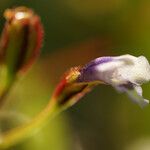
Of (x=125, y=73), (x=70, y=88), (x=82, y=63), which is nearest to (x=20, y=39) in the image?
(x=70, y=88)

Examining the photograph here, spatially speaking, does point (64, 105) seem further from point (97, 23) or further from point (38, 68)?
point (97, 23)

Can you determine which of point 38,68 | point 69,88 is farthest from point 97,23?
point 69,88

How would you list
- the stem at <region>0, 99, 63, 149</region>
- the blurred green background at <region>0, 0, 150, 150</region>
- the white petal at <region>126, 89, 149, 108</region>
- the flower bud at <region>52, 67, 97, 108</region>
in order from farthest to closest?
the blurred green background at <region>0, 0, 150, 150</region> → the stem at <region>0, 99, 63, 149</region> → the flower bud at <region>52, 67, 97, 108</region> → the white petal at <region>126, 89, 149, 108</region>

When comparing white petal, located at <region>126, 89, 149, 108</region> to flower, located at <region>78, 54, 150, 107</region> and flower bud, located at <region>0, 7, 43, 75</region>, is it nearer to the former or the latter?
flower, located at <region>78, 54, 150, 107</region>

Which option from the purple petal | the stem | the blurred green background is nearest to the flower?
the purple petal

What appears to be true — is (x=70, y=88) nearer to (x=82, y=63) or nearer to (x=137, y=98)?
(x=137, y=98)

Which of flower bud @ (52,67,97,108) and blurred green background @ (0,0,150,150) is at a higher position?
blurred green background @ (0,0,150,150)
